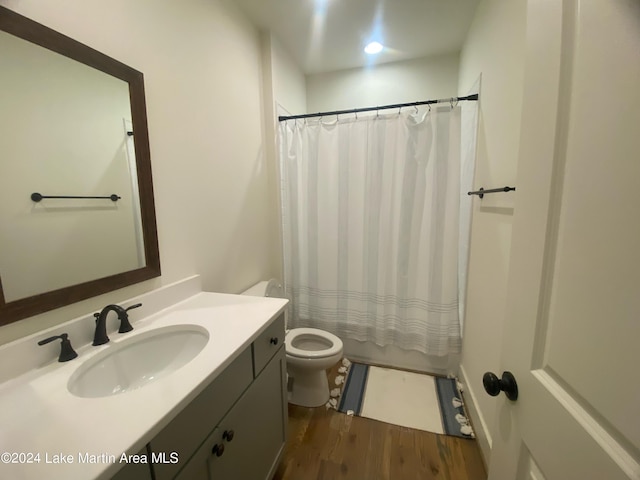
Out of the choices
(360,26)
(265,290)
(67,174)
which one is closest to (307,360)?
(265,290)

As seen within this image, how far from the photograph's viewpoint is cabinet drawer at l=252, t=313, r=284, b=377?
998 millimetres

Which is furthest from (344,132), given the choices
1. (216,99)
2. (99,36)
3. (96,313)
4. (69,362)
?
(69,362)

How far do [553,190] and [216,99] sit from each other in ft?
5.30

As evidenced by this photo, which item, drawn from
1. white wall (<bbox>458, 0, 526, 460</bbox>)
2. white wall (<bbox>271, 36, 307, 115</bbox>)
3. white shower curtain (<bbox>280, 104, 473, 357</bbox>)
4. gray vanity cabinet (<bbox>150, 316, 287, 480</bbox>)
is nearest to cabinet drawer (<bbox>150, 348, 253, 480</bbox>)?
gray vanity cabinet (<bbox>150, 316, 287, 480</bbox>)

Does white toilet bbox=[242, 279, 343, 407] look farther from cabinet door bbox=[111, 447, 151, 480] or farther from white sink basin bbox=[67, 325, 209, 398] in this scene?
cabinet door bbox=[111, 447, 151, 480]

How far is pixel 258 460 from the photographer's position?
3.42 ft

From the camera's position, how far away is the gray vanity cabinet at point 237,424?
668 millimetres

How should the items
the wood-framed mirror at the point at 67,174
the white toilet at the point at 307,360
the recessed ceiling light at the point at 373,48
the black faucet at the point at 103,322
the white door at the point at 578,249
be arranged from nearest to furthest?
the white door at the point at 578,249 < the wood-framed mirror at the point at 67,174 < the black faucet at the point at 103,322 < the white toilet at the point at 307,360 < the recessed ceiling light at the point at 373,48

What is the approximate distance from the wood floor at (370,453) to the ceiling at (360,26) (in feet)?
8.53

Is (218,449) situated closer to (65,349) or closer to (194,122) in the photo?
(65,349)

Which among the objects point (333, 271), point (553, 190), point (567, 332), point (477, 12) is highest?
point (477, 12)

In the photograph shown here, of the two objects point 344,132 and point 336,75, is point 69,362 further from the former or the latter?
point 336,75

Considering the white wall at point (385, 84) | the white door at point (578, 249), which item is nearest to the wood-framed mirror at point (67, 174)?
the white door at point (578, 249)

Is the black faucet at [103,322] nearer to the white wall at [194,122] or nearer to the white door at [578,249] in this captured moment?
the white wall at [194,122]
